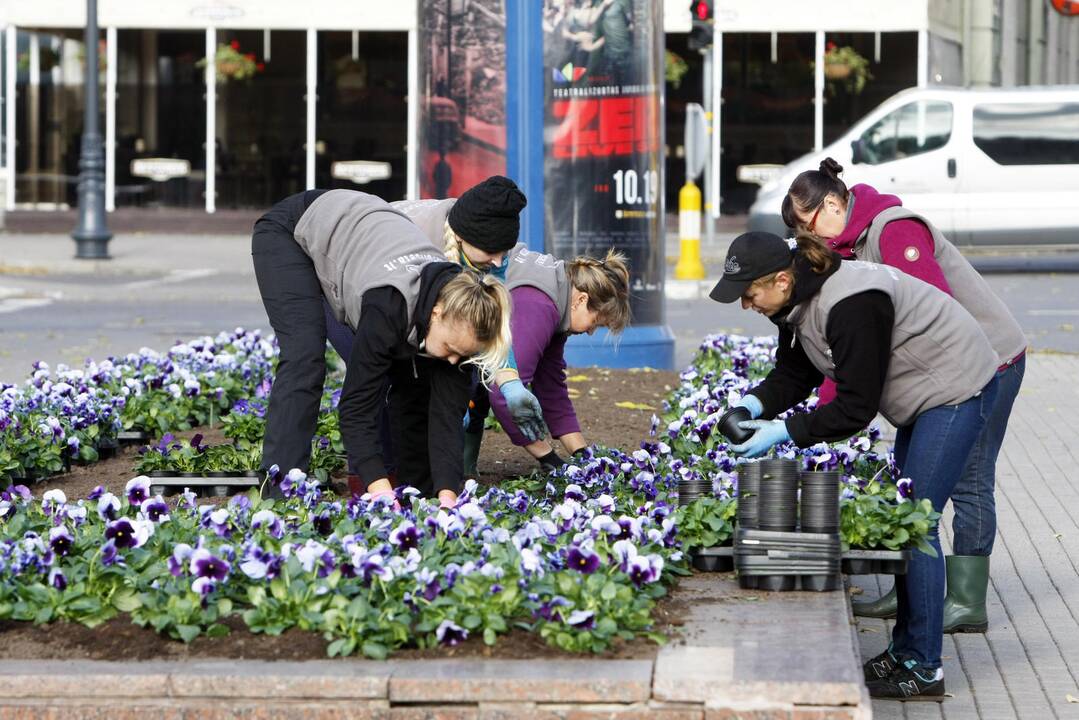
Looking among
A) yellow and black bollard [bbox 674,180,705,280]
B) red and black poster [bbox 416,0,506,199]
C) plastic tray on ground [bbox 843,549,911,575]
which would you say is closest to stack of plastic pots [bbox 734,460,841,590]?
plastic tray on ground [bbox 843,549,911,575]

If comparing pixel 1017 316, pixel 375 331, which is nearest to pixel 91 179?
pixel 1017 316

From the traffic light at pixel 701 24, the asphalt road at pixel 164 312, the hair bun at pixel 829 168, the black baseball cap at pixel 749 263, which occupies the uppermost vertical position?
the traffic light at pixel 701 24

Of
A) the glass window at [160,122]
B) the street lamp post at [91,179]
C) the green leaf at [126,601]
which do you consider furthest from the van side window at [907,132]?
the green leaf at [126,601]

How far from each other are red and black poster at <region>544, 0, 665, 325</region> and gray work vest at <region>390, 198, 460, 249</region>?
435 centimetres

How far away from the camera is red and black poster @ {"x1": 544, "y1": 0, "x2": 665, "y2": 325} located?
34.4ft

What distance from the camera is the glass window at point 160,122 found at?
96.9 ft

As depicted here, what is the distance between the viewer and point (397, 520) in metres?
4.80

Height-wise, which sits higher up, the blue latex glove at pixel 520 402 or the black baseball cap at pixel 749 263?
the black baseball cap at pixel 749 263

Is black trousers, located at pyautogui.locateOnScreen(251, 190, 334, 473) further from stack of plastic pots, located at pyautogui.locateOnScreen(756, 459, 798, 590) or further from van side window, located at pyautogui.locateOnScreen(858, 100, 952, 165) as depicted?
van side window, located at pyautogui.locateOnScreen(858, 100, 952, 165)

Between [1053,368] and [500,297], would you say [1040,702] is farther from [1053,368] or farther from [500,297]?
[1053,368]

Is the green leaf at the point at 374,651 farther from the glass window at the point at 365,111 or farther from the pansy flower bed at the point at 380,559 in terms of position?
the glass window at the point at 365,111

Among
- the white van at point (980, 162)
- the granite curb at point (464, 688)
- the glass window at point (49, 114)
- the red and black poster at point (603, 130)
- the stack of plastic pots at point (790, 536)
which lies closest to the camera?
the granite curb at point (464, 688)

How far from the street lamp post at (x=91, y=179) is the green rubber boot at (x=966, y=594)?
59.0ft

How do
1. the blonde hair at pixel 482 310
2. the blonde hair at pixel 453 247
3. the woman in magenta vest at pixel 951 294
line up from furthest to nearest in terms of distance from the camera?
the blonde hair at pixel 453 247 → the woman in magenta vest at pixel 951 294 → the blonde hair at pixel 482 310
